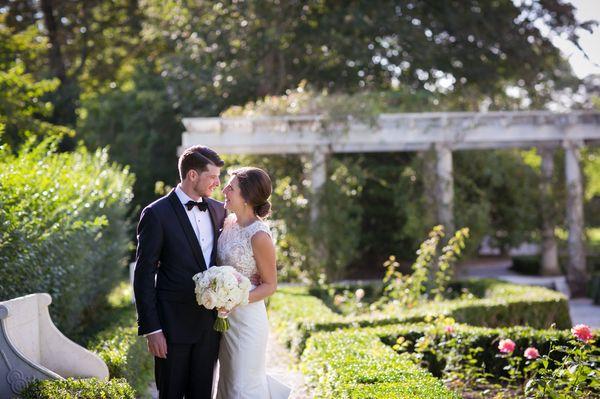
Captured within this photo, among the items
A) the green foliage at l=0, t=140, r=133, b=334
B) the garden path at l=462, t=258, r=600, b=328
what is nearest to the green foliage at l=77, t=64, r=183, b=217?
the garden path at l=462, t=258, r=600, b=328

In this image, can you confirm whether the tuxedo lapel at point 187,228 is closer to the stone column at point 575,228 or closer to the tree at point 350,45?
the stone column at point 575,228

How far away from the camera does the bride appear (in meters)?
4.53

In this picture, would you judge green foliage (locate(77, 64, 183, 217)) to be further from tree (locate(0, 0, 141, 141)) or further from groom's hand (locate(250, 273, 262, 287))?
groom's hand (locate(250, 273, 262, 287))

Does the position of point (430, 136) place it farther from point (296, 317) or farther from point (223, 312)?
point (223, 312)

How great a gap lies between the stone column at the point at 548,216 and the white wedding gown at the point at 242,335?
555 inches

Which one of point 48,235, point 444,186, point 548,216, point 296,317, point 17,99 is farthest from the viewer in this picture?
point 548,216

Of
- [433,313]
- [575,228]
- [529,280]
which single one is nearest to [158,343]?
[433,313]

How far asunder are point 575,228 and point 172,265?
522 inches

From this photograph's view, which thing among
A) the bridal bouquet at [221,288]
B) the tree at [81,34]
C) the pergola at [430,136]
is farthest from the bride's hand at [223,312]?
the tree at [81,34]

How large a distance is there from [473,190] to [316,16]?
260 inches

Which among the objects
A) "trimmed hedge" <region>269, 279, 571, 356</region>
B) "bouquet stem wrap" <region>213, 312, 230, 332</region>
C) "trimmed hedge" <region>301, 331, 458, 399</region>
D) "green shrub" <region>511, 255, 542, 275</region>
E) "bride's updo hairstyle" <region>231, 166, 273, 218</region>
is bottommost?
"green shrub" <region>511, 255, 542, 275</region>

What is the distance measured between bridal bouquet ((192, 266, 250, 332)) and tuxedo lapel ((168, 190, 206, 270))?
0.64 ft

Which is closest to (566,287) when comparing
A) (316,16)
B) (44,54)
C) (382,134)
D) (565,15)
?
(382,134)

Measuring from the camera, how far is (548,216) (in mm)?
17812
